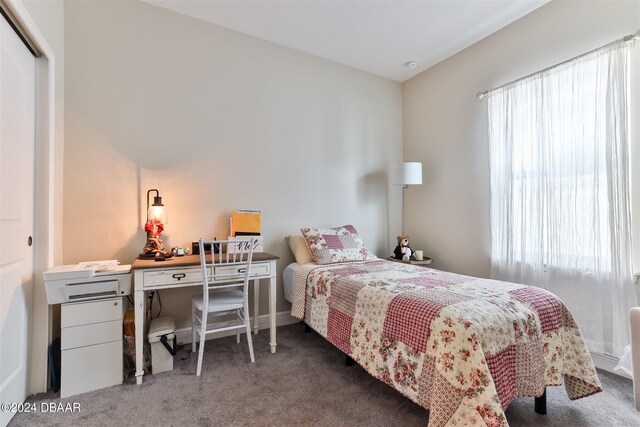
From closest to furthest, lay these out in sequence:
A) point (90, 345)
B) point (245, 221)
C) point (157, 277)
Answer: point (90, 345)
point (157, 277)
point (245, 221)

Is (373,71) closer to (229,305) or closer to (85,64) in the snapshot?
(85,64)

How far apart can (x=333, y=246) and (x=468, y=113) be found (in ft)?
6.67

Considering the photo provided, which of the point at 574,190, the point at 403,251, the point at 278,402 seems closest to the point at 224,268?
the point at 278,402

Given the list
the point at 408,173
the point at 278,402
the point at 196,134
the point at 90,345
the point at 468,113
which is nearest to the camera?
the point at 278,402

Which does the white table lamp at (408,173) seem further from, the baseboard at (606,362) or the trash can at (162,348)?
the trash can at (162,348)

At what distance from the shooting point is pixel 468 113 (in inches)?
124

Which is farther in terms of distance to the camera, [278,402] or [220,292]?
[220,292]

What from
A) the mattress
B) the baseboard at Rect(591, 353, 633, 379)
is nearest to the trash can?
the mattress

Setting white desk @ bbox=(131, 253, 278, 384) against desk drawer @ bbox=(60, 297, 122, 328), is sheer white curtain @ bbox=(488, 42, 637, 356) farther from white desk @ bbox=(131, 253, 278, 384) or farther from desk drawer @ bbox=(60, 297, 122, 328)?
desk drawer @ bbox=(60, 297, 122, 328)

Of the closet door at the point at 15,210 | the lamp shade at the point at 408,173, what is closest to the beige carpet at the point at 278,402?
the closet door at the point at 15,210

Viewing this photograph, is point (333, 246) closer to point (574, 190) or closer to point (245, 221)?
point (245, 221)

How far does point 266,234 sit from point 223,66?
167cm

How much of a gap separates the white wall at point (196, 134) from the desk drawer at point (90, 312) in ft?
1.75

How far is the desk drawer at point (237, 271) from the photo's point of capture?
7.34ft
